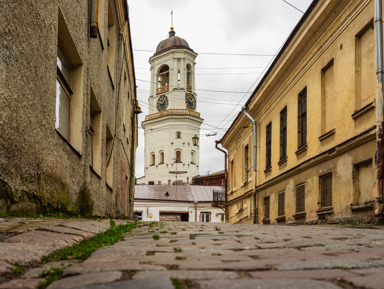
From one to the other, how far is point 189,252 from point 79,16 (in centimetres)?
560

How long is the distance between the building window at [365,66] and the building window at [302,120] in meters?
3.73

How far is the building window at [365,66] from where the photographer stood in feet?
31.3

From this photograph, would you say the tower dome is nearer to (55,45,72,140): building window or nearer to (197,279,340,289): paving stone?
(55,45,72,140): building window

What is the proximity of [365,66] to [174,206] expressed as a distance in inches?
1335

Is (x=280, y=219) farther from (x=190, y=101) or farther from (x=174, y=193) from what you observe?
(x=190, y=101)

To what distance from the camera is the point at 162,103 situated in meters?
55.8

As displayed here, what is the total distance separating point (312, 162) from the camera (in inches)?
494

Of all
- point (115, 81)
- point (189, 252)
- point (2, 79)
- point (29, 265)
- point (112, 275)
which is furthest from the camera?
point (115, 81)

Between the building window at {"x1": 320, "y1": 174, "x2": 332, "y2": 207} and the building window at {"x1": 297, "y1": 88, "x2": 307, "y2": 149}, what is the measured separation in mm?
1961

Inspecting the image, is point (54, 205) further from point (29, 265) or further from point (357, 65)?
point (357, 65)

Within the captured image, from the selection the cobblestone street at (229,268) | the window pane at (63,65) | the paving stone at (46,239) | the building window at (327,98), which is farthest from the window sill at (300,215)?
the paving stone at (46,239)

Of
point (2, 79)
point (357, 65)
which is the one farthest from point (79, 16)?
point (357, 65)

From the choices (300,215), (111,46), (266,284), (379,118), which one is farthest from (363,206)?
(266,284)

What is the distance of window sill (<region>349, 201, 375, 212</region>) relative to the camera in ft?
29.9
